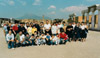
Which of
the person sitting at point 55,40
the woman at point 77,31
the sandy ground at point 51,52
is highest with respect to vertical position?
the woman at point 77,31

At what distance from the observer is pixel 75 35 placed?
9789mm

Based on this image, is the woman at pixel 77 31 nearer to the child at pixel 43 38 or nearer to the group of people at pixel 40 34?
the group of people at pixel 40 34

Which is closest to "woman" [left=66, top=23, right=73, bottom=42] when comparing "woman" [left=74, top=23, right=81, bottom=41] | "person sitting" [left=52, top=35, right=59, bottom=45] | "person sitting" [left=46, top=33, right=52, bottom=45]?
"woman" [left=74, top=23, right=81, bottom=41]

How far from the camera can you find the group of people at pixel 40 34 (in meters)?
7.81

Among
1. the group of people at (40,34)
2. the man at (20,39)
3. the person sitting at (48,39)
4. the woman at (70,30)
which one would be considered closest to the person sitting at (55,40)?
the group of people at (40,34)

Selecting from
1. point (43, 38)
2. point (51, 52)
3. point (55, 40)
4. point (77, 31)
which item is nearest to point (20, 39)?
point (43, 38)

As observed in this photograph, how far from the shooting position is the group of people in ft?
25.6

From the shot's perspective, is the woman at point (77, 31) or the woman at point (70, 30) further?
the woman at point (77, 31)

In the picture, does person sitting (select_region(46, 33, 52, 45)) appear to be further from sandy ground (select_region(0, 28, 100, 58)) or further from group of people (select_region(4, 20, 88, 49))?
sandy ground (select_region(0, 28, 100, 58))

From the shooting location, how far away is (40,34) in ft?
29.5

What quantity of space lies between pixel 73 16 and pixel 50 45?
28.9 m

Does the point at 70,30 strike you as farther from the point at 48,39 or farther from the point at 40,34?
the point at 40,34

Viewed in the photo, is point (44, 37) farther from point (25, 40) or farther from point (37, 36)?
point (25, 40)

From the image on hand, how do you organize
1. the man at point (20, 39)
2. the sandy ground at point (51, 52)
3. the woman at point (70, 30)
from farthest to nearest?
the woman at point (70, 30) < the man at point (20, 39) < the sandy ground at point (51, 52)
